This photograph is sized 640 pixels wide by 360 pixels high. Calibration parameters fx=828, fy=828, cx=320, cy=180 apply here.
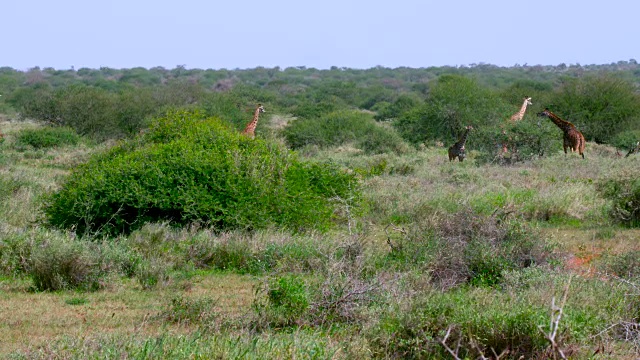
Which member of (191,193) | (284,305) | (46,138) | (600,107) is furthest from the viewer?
(600,107)

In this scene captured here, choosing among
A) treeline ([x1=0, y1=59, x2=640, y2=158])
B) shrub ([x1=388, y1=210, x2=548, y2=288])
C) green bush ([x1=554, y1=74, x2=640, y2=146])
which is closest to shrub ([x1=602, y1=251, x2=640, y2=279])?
shrub ([x1=388, y1=210, x2=548, y2=288])

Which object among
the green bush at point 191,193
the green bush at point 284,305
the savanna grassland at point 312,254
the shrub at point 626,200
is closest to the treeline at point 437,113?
the savanna grassland at point 312,254

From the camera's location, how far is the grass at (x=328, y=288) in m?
5.95

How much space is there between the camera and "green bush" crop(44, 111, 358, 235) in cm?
1174

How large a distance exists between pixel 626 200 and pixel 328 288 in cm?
776

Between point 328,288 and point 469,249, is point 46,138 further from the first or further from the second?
point 328,288

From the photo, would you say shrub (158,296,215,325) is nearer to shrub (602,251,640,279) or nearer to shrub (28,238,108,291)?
shrub (28,238,108,291)

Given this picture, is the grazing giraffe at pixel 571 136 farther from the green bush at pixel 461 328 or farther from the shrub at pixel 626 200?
the green bush at pixel 461 328

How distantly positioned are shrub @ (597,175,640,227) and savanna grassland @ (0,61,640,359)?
1.0 inches

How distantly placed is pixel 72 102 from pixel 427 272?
2951 cm

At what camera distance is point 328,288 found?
295 inches

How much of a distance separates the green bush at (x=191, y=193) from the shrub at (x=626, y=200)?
14.5 feet

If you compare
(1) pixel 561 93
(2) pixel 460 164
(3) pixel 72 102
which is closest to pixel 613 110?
(1) pixel 561 93

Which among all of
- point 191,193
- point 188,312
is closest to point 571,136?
point 191,193
